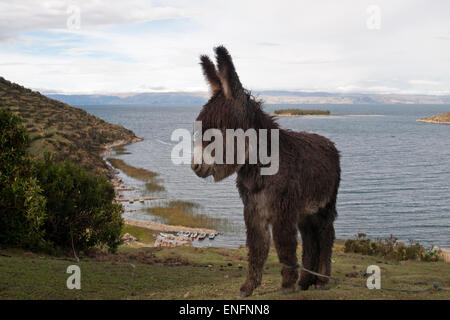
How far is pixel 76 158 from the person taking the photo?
2101 inches

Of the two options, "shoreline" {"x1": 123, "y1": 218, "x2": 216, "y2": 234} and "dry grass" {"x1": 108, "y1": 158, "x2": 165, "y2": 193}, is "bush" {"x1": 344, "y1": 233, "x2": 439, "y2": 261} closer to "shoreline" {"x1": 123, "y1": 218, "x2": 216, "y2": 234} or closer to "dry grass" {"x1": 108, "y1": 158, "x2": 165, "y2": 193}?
"shoreline" {"x1": 123, "y1": 218, "x2": 216, "y2": 234}

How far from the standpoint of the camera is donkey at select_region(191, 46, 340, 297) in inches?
231

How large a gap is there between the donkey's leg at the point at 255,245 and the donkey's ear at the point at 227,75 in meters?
1.82

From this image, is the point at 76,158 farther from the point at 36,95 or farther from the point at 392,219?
the point at 36,95

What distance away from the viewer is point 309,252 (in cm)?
768

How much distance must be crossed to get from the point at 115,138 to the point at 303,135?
9744 centimetres

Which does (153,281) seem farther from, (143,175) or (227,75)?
(143,175)

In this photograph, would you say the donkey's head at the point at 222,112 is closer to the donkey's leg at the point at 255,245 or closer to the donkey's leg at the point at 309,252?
the donkey's leg at the point at 255,245

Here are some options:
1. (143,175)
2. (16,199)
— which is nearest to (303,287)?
(16,199)

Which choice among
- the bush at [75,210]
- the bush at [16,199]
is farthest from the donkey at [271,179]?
the bush at [75,210]

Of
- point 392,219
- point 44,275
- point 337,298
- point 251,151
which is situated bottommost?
point 392,219

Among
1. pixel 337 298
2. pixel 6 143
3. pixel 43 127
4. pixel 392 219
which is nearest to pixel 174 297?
pixel 337 298

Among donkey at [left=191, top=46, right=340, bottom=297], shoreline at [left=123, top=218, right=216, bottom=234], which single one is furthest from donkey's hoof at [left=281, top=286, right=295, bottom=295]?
shoreline at [left=123, top=218, right=216, bottom=234]

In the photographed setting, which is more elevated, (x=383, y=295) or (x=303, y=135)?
(x=303, y=135)
